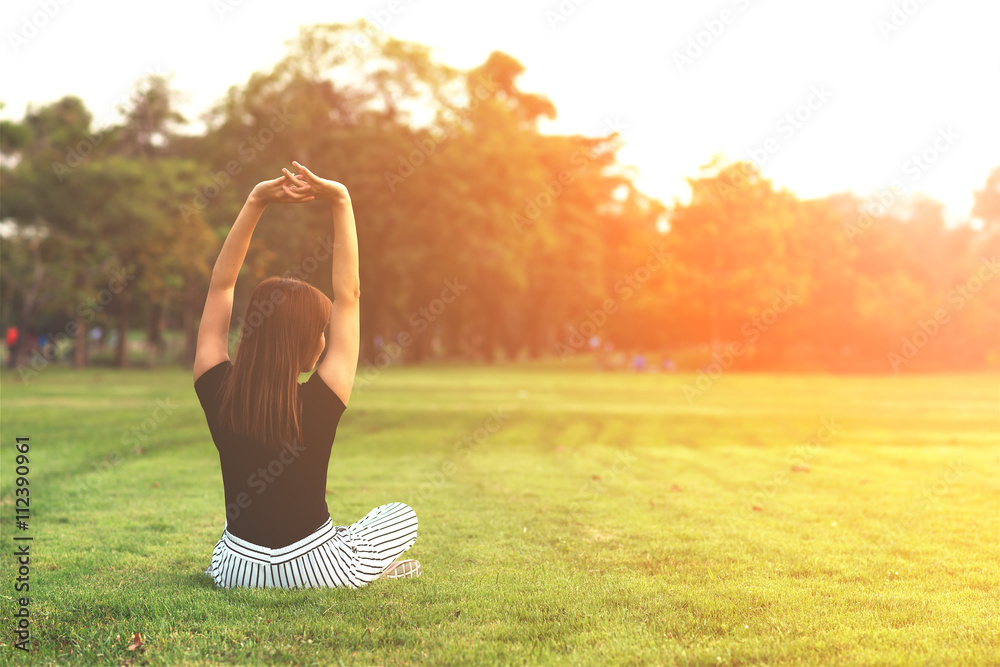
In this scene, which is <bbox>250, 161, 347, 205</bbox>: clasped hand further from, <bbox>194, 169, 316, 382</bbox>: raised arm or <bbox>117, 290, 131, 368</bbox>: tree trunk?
<bbox>117, 290, 131, 368</bbox>: tree trunk

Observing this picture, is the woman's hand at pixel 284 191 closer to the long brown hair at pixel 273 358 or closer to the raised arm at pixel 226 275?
the raised arm at pixel 226 275

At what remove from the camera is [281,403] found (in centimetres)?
420

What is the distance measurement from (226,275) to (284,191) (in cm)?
59

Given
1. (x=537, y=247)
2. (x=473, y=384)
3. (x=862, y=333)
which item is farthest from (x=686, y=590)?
(x=862, y=333)

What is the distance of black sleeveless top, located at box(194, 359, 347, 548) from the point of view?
4332 millimetres

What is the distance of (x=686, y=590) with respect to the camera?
16.5ft

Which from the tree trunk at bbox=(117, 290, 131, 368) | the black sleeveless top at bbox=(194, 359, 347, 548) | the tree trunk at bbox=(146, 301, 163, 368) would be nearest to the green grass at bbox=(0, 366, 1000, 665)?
the black sleeveless top at bbox=(194, 359, 347, 548)

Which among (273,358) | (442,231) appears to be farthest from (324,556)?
(442,231)

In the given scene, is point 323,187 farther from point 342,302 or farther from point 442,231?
point 442,231

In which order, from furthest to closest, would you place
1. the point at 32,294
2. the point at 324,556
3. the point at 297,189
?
the point at 32,294
the point at 324,556
the point at 297,189

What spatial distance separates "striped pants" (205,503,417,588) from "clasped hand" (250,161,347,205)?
1.72 metres

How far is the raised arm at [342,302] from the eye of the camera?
4.36 metres

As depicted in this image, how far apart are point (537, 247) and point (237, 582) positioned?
135 feet

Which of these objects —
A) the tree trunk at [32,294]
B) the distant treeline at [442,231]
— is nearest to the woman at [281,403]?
the distant treeline at [442,231]
